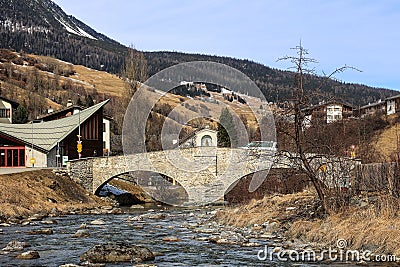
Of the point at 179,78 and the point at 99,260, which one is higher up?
the point at 179,78

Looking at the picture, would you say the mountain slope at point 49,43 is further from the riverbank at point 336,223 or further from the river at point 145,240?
the riverbank at point 336,223

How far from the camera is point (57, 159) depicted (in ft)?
137

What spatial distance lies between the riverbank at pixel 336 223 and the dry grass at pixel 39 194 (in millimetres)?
11370

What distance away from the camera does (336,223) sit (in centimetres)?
1727

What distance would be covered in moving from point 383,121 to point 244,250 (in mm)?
46661

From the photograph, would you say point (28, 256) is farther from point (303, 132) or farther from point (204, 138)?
point (204, 138)

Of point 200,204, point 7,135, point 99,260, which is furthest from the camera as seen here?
point 7,135

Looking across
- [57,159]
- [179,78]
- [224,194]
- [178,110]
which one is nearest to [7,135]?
[57,159]

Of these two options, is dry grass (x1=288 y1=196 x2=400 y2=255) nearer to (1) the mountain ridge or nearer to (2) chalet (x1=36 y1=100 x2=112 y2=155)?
(2) chalet (x1=36 y1=100 x2=112 y2=155)

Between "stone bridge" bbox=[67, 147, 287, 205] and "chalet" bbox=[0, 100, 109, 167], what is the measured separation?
10.2 ft

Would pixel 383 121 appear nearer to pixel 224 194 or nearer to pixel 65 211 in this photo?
pixel 224 194

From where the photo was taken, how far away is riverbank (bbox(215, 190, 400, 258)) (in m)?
15.0

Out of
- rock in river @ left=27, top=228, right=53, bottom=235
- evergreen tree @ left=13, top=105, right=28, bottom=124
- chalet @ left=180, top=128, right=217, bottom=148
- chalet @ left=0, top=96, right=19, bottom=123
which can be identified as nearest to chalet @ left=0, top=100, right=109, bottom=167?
chalet @ left=180, top=128, right=217, bottom=148

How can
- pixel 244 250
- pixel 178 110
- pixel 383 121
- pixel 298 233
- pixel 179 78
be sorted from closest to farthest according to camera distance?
pixel 244 250 → pixel 298 233 → pixel 383 121 → pixel 178 110 → pixel 179 78
